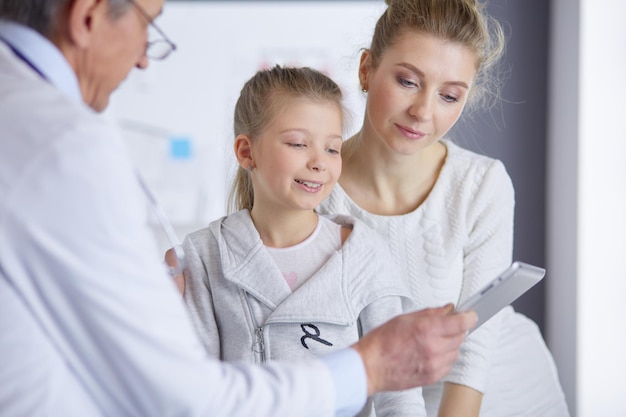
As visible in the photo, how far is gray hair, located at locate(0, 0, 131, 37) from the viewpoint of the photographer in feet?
3.39

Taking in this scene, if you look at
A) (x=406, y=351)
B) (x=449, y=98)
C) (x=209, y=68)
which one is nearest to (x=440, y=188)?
(x=449, y=98)

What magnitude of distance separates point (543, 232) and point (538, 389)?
1382mm

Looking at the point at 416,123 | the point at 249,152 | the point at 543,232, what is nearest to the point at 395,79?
the point at 416,123

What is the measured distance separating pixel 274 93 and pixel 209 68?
3.30 metres

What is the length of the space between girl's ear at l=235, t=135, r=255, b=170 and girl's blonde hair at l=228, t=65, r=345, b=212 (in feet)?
0.05

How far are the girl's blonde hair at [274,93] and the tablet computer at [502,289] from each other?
53cm

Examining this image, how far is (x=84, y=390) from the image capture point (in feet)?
3.30

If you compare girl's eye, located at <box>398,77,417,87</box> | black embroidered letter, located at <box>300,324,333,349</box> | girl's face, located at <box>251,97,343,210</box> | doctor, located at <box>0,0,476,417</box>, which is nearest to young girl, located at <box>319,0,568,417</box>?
girl's eye, located at <box>398,77,417,87</box>

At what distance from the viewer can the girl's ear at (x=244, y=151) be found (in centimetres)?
163

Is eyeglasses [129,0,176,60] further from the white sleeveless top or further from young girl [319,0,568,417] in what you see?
young girl [319,0,568,417]

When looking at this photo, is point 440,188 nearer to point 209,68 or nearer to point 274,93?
point 274,93

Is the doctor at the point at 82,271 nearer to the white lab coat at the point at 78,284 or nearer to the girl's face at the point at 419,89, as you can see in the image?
the white lab coat at the point at 78,284

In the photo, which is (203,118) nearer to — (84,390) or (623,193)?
(623,193)

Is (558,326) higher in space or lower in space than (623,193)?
lower
